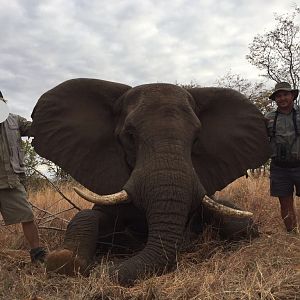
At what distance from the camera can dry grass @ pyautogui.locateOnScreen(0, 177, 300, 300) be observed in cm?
373

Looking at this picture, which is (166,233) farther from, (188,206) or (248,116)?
(248,116)

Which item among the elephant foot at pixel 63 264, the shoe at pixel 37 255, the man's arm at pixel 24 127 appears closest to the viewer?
the elephant foot at pixel 63 264

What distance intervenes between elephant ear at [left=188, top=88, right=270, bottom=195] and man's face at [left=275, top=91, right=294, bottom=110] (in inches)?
13.8

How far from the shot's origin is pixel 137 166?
5.21 m

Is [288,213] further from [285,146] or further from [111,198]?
[111,198]

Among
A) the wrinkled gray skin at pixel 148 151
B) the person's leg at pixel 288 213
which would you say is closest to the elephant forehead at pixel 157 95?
the wrinkled gray skin at pixel 148 151

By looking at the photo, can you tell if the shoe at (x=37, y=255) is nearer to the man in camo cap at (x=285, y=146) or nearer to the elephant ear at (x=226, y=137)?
the elephant ear at (x=226, y=137)

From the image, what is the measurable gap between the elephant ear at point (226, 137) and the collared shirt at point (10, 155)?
2097mm

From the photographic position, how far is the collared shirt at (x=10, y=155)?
228 inches

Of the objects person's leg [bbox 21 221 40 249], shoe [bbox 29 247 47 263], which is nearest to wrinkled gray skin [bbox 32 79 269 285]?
shoe [bbox 29 247 47 263]

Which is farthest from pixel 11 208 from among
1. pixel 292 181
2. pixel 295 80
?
pixel 295 80

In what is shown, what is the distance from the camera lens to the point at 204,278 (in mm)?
4152

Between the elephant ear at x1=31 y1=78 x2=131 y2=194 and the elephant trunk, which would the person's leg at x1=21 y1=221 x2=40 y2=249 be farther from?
the elephant trunk

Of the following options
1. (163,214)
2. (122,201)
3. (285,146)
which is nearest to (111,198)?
(122,201)
